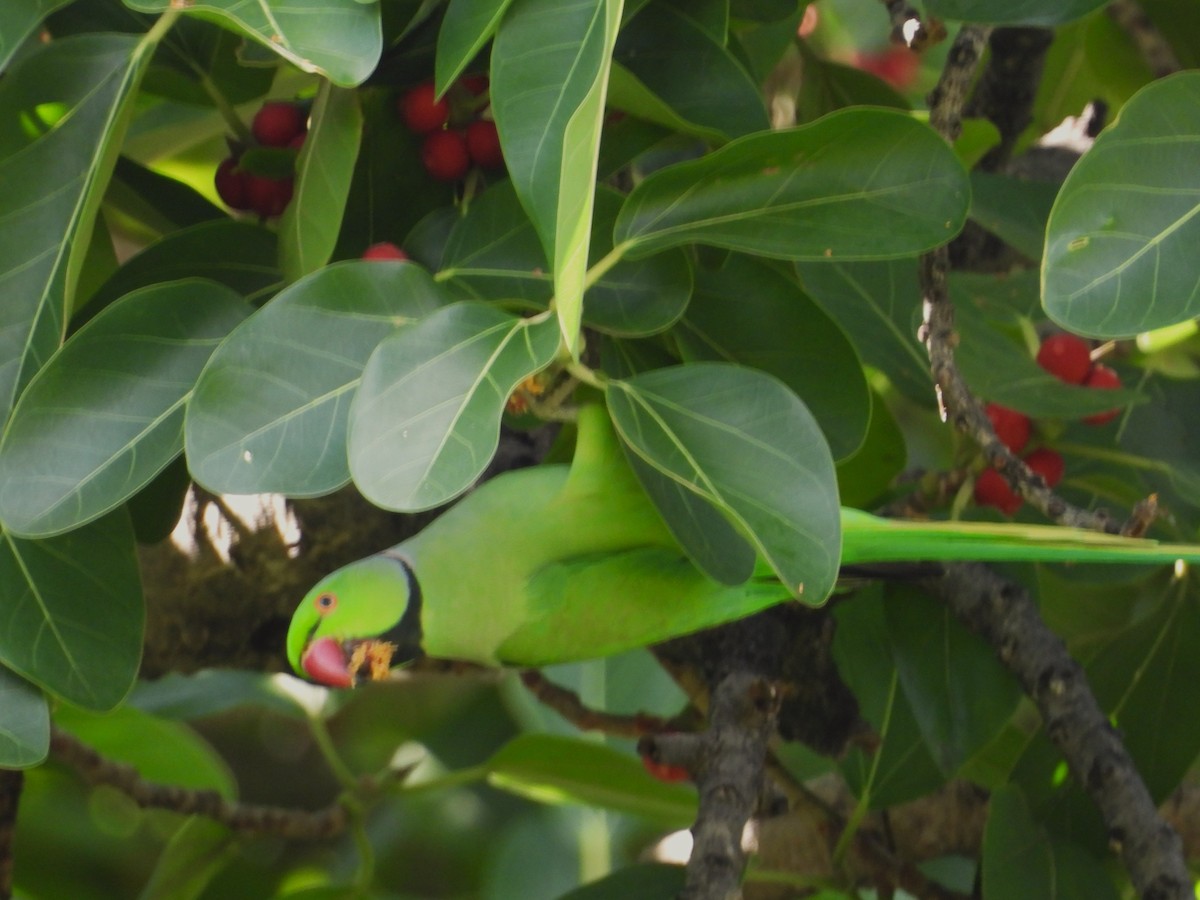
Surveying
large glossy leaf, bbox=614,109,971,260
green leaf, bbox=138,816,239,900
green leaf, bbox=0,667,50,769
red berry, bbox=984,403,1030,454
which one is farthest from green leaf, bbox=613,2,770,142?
green leaf, bbox=138,816,239,900

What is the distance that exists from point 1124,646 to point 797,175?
649mm

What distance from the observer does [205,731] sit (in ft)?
7.22

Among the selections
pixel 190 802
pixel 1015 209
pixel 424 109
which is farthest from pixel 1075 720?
pixel 190 802

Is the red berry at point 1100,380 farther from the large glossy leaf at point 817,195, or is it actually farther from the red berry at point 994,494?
the large glossy leaf at point 817,195

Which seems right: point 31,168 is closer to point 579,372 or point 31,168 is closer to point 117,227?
point 579,372

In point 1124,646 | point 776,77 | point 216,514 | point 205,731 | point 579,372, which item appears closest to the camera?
point 579,372

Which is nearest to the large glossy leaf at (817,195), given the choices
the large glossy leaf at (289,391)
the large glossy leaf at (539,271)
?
the large glossy leaf at (539,271)

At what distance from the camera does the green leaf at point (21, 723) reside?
742 mm

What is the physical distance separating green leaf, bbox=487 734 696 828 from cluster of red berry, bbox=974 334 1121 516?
19.1 inches

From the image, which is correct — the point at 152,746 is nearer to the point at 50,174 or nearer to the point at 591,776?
the point at 591,776

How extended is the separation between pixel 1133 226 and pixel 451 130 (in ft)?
1.42

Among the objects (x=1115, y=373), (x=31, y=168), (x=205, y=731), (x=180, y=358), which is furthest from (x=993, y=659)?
(x=205, y=731)

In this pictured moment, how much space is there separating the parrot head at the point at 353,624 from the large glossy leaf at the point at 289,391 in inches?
5.2

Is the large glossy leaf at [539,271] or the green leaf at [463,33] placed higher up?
the green leaf at [463,33]
